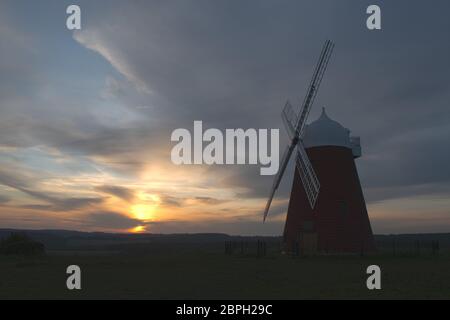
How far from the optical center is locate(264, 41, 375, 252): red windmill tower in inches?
1371

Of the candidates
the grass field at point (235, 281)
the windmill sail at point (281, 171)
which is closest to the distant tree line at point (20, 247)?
the grass field at point (235, 281)

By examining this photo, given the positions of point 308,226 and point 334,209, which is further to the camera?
point 308,226

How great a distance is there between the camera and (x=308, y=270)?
24.6 metres

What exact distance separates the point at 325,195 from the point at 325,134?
17.4ft

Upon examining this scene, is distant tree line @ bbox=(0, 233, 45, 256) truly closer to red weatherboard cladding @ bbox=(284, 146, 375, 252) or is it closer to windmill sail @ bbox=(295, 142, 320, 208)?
red weatherboard cladding @ bbox=(284, 146, 375, 252)

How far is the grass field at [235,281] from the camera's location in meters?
16.8

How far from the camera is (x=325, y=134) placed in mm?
36938

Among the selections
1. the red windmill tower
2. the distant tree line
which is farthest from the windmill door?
the distant tree line

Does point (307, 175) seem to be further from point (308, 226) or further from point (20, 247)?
point (20, 247)

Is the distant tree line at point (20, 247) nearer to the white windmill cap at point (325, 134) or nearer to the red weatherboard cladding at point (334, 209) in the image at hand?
the red weatherboard cladding at point (334, 209)

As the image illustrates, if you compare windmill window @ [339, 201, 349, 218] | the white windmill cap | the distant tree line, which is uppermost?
the white windmill cap

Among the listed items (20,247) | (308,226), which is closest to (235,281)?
(308,226)

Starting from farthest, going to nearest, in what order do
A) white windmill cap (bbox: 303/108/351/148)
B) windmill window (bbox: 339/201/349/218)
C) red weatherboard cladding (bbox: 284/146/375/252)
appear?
1. white windmill cap (bbox: 303/108/351/148)
2. windmill window (bbox: 339/201/349/218)
3. red weatherboard cladding (bbox: 284/146/375/252)
